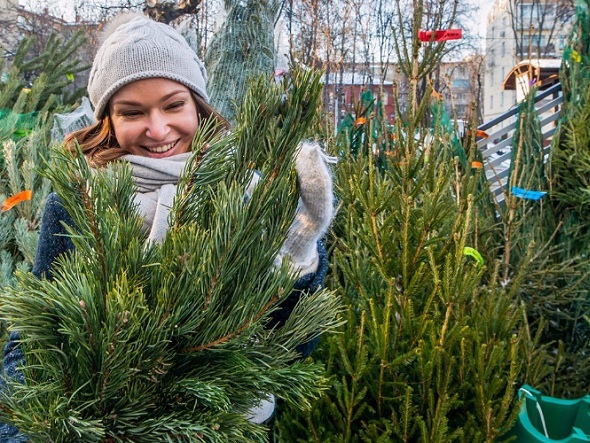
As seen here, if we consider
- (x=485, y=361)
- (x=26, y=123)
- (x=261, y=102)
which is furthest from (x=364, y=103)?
(x=261, y=102)

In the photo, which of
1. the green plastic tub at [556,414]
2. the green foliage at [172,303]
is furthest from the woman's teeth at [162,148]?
the green plastic tub at [556,414]

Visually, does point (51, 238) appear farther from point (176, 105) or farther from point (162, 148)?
point (176, 105)

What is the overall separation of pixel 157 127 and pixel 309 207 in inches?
21.2

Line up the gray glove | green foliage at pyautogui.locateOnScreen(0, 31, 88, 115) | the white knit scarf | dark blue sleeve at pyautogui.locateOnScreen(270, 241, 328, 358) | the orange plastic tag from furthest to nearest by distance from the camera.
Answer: green foliage at pyautogui.locateOnScreen(0, 31, 88, 115) → the orange plastic tag → the white knit scarf → dark blue sleeve at pyautogui.locateOnScreen(270, 241, 328, 358) → the gray glove

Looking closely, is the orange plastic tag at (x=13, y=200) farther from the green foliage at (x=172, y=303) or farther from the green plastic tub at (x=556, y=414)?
the green plastic tub at (x=556, y=414)

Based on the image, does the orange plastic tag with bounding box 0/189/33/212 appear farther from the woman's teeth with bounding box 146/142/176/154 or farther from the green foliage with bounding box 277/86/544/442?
the green foliage with bounding box 277/86/544/442

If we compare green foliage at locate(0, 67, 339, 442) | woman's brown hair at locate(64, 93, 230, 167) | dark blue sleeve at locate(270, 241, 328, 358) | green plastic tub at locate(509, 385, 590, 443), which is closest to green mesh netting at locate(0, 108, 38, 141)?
woman's brown hair at locate(64, 93, 230, 167)

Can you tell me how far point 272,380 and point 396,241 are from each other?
135 cm

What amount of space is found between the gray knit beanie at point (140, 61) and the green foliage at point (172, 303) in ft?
→ 2.31

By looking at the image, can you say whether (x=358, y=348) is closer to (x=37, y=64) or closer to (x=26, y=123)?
(x=26, y=123)

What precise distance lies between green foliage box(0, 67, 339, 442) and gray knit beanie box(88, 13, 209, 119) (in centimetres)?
71

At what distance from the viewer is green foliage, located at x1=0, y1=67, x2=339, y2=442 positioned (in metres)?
0.74

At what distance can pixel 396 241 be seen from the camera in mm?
2129

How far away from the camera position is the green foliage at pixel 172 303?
74 cm
